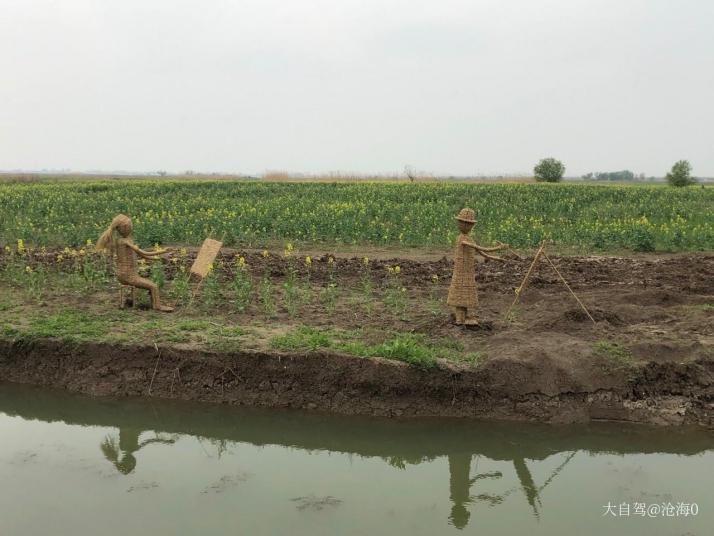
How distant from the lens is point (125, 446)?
5820mm

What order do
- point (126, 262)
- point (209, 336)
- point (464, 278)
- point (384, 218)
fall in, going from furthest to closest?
point (384, 218), point (126, 262), point (464, 278), point (209, 336)

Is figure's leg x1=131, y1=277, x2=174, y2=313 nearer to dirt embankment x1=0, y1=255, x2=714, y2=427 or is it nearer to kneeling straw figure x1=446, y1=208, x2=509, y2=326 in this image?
dirt embankment x1=0, y1=255, x2=714, y2=427

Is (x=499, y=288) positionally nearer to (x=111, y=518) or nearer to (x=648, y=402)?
(x=648, y=402)

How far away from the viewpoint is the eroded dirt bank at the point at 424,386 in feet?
20.5

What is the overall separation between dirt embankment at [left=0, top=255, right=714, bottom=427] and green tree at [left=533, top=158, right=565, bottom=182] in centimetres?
4411

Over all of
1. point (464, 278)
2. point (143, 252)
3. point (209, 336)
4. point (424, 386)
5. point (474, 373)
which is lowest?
point (424, 386)

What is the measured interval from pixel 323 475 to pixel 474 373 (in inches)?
81.0

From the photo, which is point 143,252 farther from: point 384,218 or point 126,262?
point 384,218

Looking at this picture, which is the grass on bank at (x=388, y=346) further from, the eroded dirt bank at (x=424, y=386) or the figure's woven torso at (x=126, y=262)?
the figure's woven torso at (x=126, y=262)

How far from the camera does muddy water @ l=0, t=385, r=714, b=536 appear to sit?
14.6 feet

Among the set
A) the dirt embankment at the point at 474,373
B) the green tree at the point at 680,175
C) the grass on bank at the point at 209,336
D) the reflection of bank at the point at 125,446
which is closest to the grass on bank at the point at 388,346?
the grass on bank at the point at 209,336

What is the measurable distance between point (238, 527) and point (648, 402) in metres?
4.50

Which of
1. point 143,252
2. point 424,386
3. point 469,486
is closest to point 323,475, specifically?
point 469,486

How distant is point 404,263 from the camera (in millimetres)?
11422
